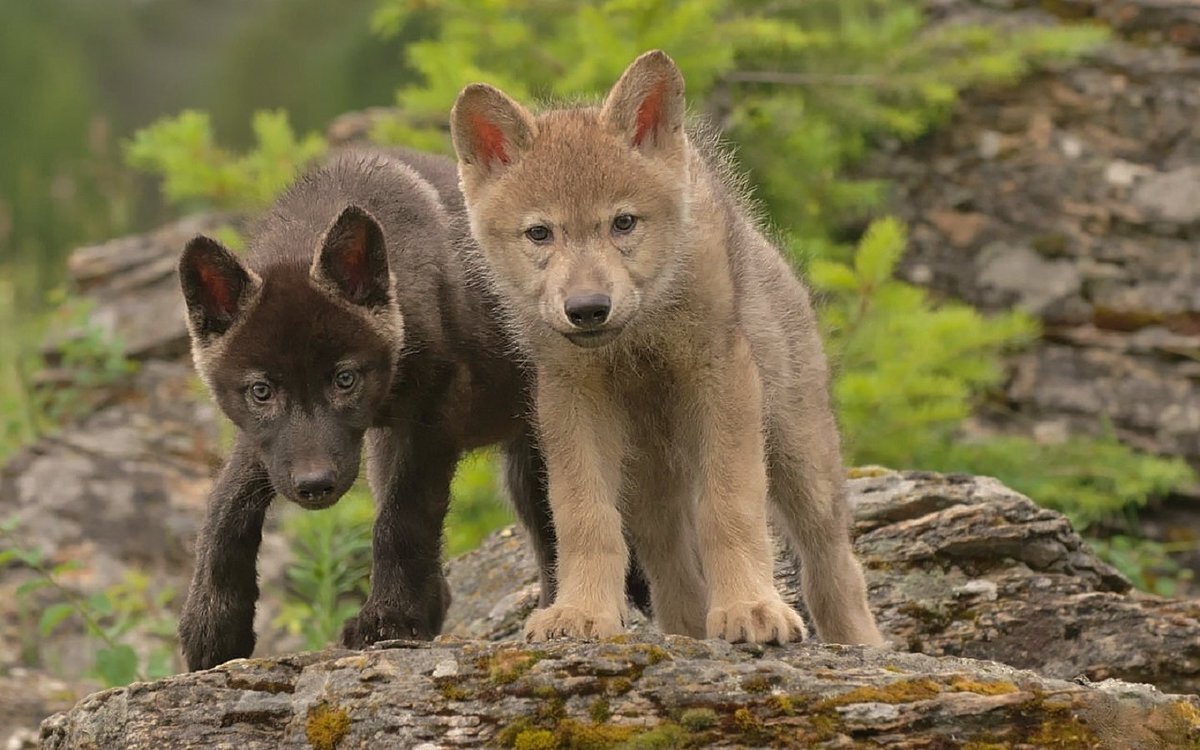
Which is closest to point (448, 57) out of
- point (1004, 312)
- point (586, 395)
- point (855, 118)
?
point (855, 118)

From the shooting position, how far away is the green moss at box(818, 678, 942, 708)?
3783 millimetres

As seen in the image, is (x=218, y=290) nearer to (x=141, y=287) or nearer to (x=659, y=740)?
(x=659, y=740)

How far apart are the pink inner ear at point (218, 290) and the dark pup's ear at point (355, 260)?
10.5 inches

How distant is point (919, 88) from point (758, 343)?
4915mm

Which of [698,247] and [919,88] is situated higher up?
[919,88]

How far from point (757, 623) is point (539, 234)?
134 cm

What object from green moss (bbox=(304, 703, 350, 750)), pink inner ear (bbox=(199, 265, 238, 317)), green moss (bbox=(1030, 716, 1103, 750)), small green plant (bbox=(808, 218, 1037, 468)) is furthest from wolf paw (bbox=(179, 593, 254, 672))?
small green plant (bbox=(808, 218, 1037, 468))

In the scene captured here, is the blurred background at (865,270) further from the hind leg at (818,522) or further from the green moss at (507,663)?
the green moss at (507,663)

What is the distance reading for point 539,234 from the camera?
483 centimetres

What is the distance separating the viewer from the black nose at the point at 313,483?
15.2ft

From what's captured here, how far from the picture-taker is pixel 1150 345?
9516 mm

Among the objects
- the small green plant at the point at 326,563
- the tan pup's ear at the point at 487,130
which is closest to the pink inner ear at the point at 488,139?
the tan pup's ear at the point at 487,130

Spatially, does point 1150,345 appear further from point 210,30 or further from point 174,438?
point 210,30

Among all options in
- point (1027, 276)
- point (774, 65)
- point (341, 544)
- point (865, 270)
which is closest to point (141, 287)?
point (341, 544)
